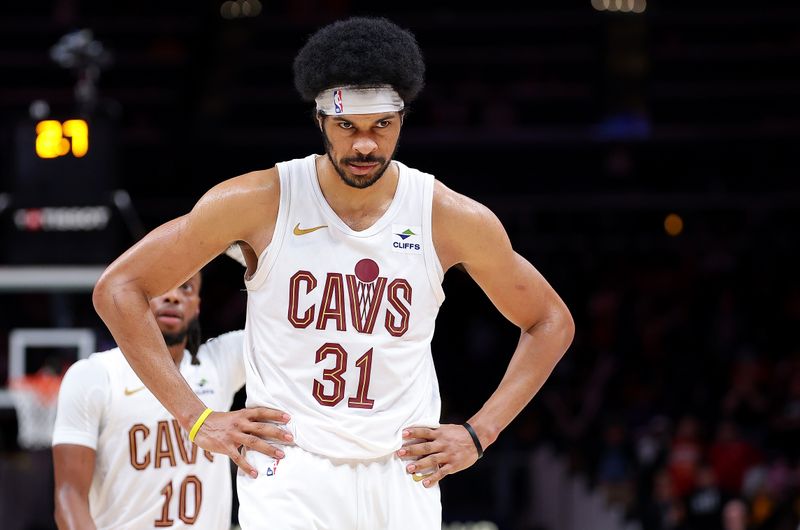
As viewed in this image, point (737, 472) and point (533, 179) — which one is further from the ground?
point (533, 179)

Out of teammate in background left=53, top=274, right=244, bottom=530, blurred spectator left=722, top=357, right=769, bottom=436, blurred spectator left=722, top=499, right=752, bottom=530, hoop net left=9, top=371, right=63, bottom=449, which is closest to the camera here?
teammate in background left=53, top=274, right=244, bottom=530

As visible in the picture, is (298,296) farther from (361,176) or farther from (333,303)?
(361,176)

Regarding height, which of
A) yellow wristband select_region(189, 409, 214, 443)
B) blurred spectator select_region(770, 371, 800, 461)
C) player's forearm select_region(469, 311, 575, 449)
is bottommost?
blurred spectator select_region(770, 371, 800, 461)

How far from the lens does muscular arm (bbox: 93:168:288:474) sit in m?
3.94

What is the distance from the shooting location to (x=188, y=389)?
4.00 meters

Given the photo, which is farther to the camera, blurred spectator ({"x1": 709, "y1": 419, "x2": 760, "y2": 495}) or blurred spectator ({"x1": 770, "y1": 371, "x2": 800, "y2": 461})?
blurred spectator ({"x1": 770, "y1": 371, "x2": 800, "y2": 461})

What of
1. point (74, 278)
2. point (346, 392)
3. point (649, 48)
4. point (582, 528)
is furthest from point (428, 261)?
point (649, 48)

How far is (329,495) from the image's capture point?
382 centimetres

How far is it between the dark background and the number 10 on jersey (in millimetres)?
7996

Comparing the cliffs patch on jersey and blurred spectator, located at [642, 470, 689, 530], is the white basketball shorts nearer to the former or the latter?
the cliffs patch on jersey

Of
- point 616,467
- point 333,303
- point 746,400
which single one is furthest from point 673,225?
point 333,303

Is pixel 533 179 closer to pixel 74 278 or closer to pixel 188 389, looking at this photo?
pixel 74 278

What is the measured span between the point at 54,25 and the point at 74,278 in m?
7.75

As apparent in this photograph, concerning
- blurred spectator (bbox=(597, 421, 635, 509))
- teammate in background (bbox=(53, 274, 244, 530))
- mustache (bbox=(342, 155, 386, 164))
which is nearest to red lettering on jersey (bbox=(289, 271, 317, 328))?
mustache (bbox=(342, 155, 386, 164))
